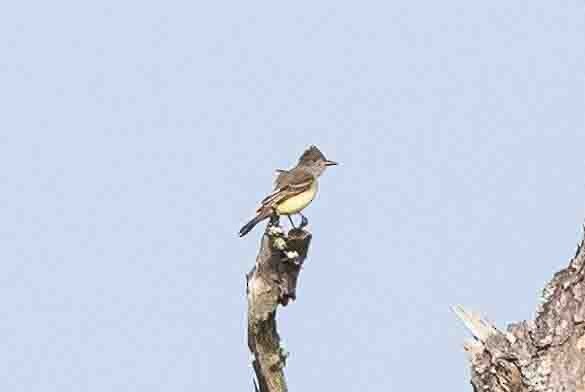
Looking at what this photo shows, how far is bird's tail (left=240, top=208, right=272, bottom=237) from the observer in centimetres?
750

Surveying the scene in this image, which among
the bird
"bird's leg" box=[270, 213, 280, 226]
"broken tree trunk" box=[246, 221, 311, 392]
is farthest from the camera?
the bird

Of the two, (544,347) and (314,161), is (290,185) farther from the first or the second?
(544,347)

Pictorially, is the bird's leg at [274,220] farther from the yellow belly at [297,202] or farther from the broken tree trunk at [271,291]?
the broken tree trunk at [271,291]

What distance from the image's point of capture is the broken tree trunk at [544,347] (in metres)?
5.58

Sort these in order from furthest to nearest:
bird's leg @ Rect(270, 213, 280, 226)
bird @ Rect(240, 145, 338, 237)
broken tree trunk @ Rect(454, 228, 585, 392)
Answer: bird @ Rect(240, 145, 338, 237), bird's leg @ Rect(270, 213, 280, 226), broken tree trunk @ Rect(454, 228, 585, 392)

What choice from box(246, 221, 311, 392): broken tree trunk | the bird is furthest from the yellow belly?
box(246, 221, 311, 392): broken tree trunk

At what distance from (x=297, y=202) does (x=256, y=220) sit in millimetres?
546

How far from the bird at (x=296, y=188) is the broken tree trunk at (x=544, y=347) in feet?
7.56

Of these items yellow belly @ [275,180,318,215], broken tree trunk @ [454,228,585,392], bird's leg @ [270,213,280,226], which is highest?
yellow belly @ [275,180,318,215]

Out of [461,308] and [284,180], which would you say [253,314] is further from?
[284,180]

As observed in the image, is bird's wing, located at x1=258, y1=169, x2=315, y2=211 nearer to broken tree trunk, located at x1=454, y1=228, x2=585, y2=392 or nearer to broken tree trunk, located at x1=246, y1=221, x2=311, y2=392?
broken tree trunk, located at x1=246, y1=221, x2=311, y2=392

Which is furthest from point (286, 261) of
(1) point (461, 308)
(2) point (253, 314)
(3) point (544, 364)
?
(3) point (544, 364)

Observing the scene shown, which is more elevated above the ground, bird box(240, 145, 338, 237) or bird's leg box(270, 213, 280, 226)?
bird box(240, 145, 338, 237)

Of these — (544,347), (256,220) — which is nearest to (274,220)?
(256,220)
